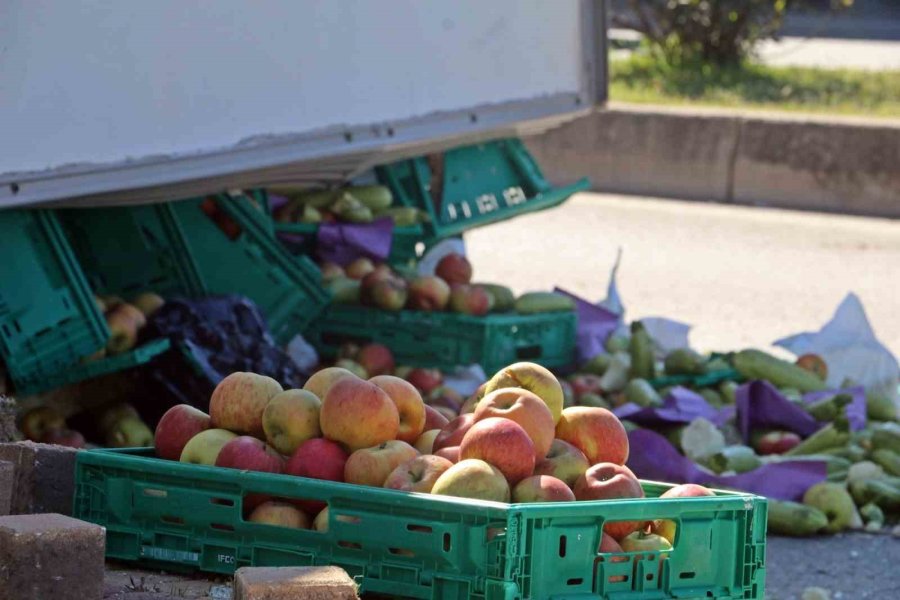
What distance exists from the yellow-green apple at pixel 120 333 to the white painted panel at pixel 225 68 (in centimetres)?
63

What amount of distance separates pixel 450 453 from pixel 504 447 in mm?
178

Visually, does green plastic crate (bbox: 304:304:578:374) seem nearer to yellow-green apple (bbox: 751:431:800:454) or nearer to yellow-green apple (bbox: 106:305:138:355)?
yellow-green apple (bbox: 751:431:800:454)

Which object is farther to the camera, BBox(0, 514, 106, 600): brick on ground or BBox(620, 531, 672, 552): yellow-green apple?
→ BBox(620, 531, 672, 552): yellow-green apple

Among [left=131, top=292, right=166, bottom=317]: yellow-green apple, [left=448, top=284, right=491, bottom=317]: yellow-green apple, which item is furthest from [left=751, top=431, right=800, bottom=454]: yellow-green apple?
[left=131, top=292, right=166, bottom=317]: yellow-green apple

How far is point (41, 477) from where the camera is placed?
3.47 m

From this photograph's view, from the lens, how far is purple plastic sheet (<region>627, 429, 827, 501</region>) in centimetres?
573

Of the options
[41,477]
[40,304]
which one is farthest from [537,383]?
[40,304]

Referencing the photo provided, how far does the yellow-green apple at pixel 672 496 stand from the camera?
3174mm

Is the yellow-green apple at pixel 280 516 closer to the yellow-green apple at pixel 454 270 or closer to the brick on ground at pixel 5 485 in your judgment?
the brick on ground at pixel 5 485

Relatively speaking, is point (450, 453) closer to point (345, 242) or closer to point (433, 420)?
point (433, 420)

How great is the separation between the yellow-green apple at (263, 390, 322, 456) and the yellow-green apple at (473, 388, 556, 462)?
33cm

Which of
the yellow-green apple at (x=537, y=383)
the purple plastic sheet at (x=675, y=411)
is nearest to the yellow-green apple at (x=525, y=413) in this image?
the yellow-green apple at (x=537, y=383)

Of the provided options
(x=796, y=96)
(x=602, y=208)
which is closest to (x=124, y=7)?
(x=602, y=208)

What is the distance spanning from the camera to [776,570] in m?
5.25
